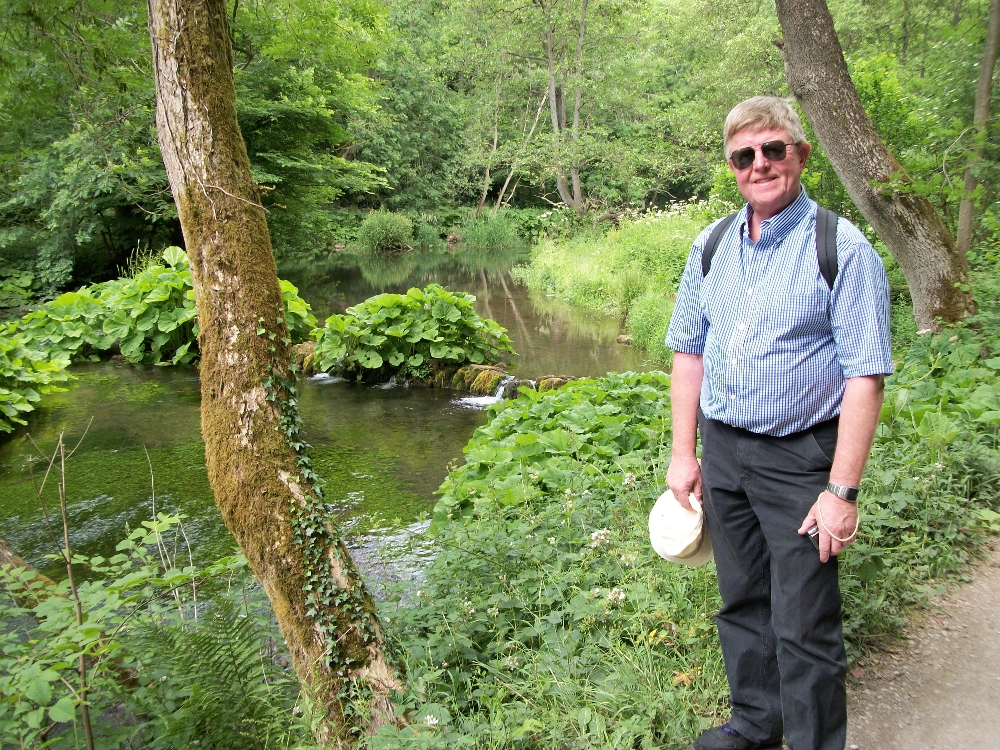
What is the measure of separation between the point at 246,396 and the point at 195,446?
5.67 meters

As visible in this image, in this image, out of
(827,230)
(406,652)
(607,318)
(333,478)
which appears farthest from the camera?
(607,318)

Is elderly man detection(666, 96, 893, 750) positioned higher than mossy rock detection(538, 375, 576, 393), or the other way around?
elderly man detection(666, 96, 893, 750)

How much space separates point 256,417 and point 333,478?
4237mm

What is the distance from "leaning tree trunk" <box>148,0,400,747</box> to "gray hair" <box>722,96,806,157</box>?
191 cm

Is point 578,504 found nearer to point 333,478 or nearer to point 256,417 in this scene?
point 256,417

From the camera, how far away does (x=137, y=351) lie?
11977 mm

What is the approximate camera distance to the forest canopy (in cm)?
660

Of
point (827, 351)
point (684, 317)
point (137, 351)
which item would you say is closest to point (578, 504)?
point (684, 317)

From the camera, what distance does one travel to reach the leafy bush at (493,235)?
104ft

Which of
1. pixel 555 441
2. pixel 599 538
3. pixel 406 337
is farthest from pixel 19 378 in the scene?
pixel 599 538

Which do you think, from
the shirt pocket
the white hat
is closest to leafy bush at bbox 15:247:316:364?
the white hat

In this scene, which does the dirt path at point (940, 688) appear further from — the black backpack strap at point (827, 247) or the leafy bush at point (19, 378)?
the leafy bush at point (19, 378)

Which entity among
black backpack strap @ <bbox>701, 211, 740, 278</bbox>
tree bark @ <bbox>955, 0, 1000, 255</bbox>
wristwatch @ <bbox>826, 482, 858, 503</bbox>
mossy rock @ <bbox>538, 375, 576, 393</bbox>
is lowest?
mossy rock @ <bbox>538, 375, 576, 393</bbox>

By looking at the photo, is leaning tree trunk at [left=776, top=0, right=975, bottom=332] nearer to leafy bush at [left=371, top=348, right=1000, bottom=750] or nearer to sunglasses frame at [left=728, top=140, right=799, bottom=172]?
leafy bush at [left=371, top=348, right=1000, bottom=750]
